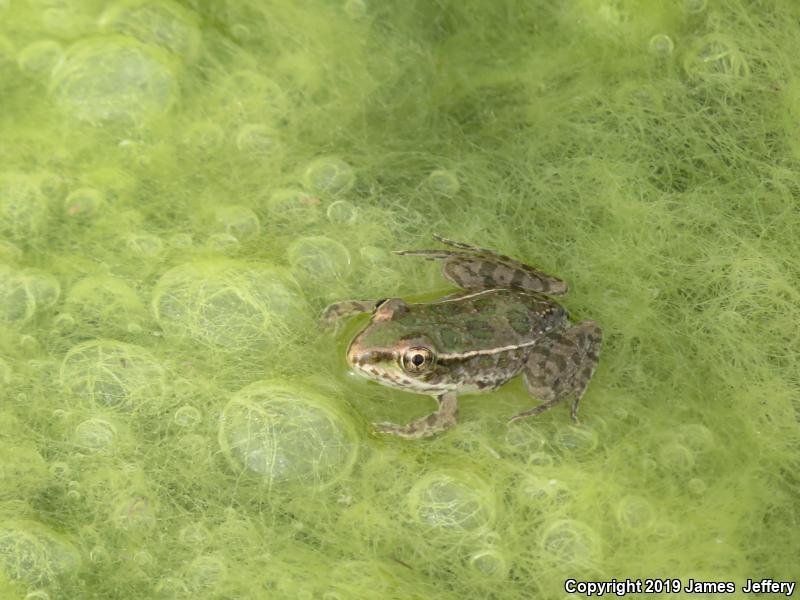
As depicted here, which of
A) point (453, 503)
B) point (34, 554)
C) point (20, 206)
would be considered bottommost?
point (34, 554)

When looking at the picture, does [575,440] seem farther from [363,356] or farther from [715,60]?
[715,60]

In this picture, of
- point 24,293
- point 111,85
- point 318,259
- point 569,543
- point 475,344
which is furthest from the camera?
point 111,85

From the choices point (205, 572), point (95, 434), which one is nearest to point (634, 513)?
point (205, 572)

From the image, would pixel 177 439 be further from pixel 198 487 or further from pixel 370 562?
pixel 370 562

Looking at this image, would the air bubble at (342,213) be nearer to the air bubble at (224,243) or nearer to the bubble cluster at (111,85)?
the air bubble at (224,243)

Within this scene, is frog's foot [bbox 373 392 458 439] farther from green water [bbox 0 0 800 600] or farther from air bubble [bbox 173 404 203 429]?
air bubble [bbox 173 404 203 429]

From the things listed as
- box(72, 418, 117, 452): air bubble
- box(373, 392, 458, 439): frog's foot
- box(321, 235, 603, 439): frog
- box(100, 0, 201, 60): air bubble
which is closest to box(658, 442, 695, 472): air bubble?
box(321, 235, 603, 439): frog

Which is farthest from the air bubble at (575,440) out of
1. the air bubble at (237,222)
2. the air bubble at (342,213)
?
the air bubble at (237,222)
